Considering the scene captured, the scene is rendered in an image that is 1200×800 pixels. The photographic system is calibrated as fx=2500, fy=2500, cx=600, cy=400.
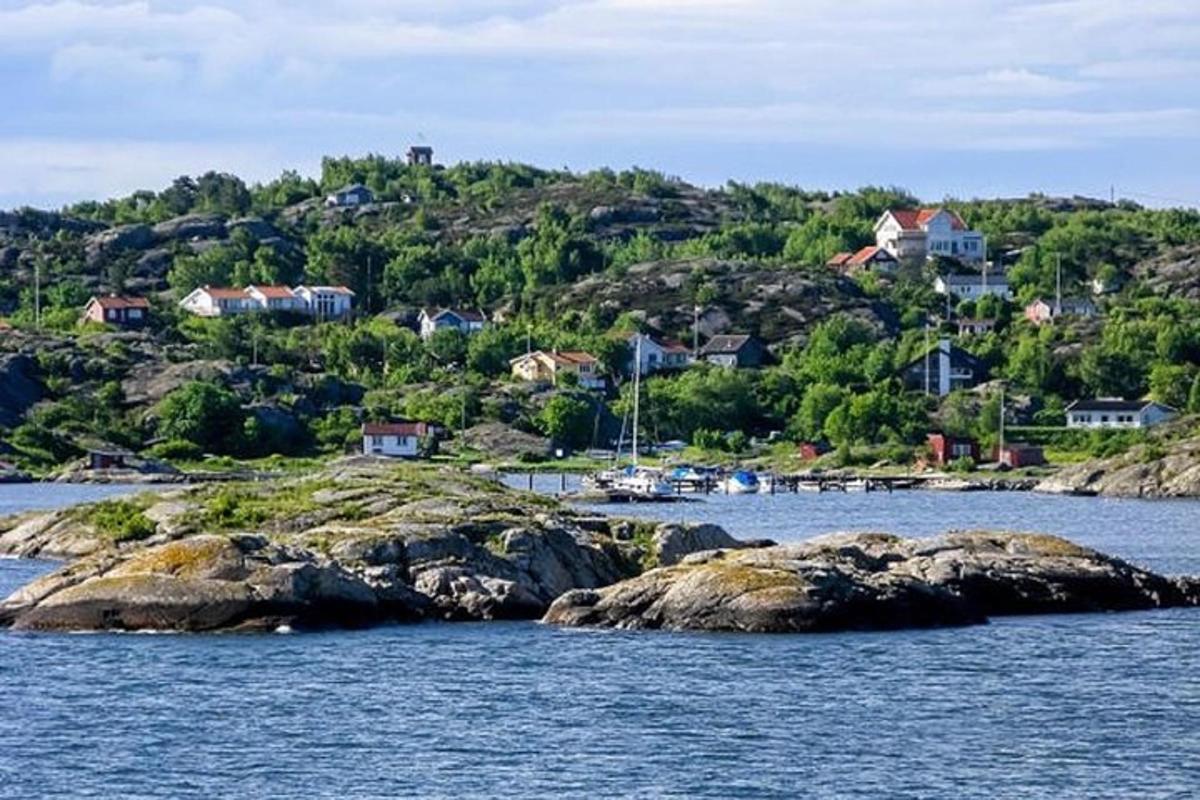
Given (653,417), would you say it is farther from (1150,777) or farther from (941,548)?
(1150,777)

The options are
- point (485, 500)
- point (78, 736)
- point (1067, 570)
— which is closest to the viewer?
point (78, 736)

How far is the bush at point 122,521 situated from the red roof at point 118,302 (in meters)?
104

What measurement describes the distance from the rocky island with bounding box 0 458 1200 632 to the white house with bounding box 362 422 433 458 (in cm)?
7182

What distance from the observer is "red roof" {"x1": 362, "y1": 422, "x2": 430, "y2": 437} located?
144 metres

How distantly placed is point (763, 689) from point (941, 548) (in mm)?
15367

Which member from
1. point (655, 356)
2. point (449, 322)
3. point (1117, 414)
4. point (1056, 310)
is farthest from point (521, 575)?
point (449, 322)

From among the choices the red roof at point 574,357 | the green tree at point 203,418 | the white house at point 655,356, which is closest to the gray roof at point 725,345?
the white house at point 655,356

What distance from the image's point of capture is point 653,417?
15738cm

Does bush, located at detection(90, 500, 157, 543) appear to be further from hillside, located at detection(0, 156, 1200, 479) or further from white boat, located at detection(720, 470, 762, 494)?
hillside, located at detection(0, 156, 1200, 479)

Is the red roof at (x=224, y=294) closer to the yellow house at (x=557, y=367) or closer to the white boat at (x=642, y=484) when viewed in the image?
the yellow house at (x=557, y=367)

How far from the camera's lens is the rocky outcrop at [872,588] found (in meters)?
56.6

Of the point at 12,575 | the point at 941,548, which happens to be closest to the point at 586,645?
the point at 941,548

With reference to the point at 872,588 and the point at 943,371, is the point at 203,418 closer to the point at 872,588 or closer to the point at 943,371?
the point at 943,371

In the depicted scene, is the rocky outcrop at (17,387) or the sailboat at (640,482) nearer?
the sailboat at (640,482)
